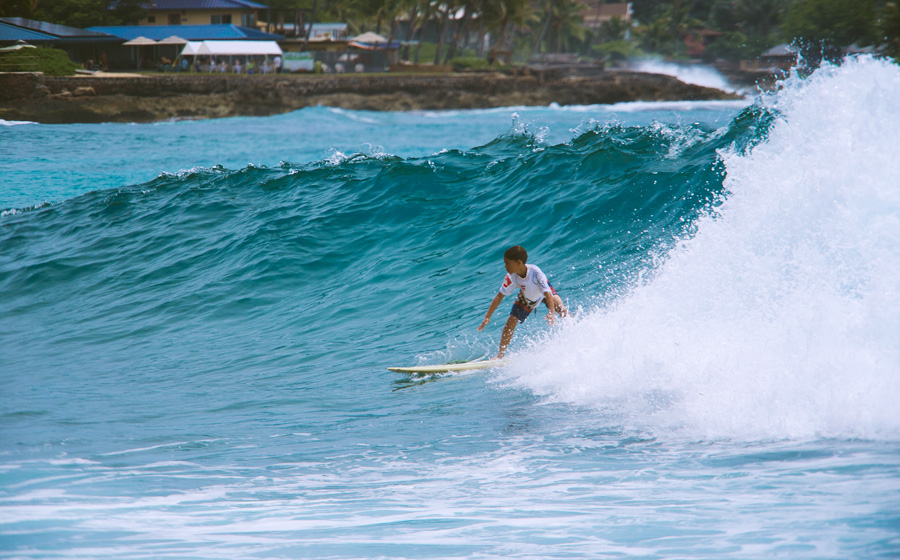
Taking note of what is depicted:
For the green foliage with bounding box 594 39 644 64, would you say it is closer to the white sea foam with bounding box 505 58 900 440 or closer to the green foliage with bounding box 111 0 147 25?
the green foliage with bounding box 111 0 147 25

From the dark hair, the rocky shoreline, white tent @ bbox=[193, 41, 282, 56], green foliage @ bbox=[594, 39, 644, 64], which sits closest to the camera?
the dark hair

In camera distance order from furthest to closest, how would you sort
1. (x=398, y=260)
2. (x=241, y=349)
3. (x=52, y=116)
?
(x=52, y=116), (x=398, y=260), (x=241, y=349)

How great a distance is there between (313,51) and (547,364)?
38690mm

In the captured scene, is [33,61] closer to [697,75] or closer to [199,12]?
[199,12]

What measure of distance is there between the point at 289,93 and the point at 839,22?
23.2 m

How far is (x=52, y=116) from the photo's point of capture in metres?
13.2

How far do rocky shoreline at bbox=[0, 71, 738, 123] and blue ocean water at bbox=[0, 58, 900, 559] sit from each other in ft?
3.33

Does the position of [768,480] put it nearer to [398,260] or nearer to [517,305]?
[517,305]

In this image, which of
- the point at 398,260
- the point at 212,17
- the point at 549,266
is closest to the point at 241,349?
the point at 398,260

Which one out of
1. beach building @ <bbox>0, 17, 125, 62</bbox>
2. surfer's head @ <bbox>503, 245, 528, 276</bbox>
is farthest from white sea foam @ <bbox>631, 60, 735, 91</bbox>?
surfer's head @ <bbox>503, 245, 528, 276</bbox>

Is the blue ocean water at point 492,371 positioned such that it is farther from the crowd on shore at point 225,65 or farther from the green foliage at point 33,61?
the crowd on shore at point 225,65

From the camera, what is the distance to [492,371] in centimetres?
644

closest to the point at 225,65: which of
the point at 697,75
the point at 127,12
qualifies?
the point at 127,12

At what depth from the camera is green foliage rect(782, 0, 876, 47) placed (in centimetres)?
1859
